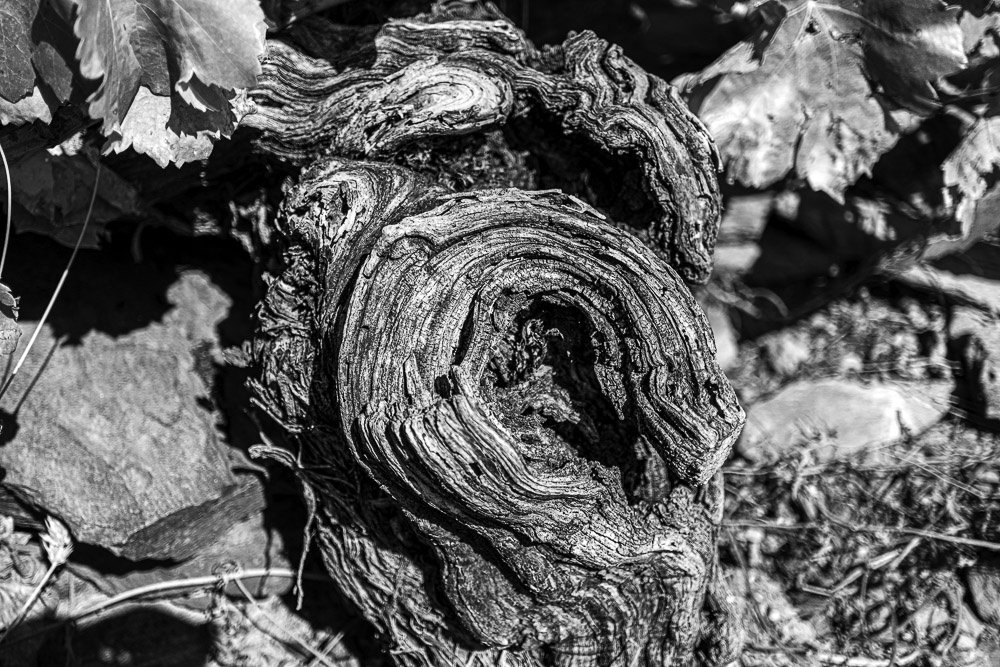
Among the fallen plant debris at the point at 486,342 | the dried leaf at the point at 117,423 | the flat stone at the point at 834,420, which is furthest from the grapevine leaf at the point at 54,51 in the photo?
the flat stone at the point at 834,420

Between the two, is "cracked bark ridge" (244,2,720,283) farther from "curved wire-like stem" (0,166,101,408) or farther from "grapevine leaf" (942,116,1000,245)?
"grapevine leaf" (942,116,1000,245)

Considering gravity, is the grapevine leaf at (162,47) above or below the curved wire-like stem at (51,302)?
above

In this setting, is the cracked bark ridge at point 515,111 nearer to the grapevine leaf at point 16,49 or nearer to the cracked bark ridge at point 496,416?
the cracked bark ridge at point 496,416

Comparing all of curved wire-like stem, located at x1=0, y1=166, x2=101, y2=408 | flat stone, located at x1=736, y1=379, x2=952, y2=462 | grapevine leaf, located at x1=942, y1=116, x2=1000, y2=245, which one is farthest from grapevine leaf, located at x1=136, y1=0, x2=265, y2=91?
grapevine leaf, located at x1=942, y1=116, x2=1000, y2=245

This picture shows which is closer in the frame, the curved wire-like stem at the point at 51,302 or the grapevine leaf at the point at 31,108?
the grapevine leaf at the point at 31,108

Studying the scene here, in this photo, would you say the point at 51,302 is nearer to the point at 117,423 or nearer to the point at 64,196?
the point at 64,196

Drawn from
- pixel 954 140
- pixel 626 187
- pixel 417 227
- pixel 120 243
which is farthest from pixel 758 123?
pixel 120 243

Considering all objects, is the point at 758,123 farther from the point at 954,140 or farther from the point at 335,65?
the point at 335,65
